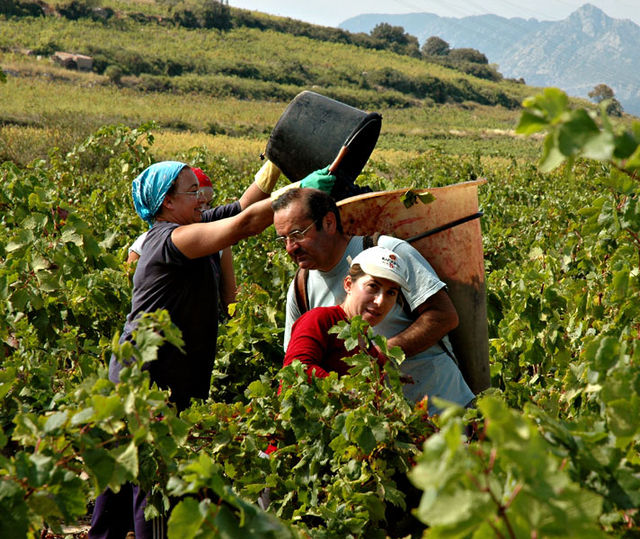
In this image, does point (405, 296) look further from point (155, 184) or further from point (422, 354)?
point (155, 184)

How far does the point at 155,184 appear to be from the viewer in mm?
2680

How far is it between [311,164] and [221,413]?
1.11 meters

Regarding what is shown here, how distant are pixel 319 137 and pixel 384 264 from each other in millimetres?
822

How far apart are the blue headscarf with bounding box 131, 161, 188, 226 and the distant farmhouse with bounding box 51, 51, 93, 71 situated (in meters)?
49.6

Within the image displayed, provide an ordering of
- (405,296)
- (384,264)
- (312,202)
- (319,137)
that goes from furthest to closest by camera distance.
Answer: (319,137) < (312,202) < (405,296) < (384,264)

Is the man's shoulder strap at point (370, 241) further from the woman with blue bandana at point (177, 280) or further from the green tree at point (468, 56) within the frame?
the green tree at point (468, 56)

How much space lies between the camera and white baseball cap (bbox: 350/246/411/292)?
2076 millimetres

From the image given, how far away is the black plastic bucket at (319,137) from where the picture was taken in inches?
102

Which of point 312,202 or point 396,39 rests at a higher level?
point 396,39

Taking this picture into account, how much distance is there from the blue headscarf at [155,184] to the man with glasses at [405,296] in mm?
489

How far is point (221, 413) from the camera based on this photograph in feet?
6.80

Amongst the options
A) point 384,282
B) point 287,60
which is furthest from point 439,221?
point 287,60

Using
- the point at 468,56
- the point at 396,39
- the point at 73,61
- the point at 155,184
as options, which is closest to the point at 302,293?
the point at 155,184

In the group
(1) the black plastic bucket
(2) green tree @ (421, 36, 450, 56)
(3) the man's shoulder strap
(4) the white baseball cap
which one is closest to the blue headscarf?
(1) the black plastic bucket
